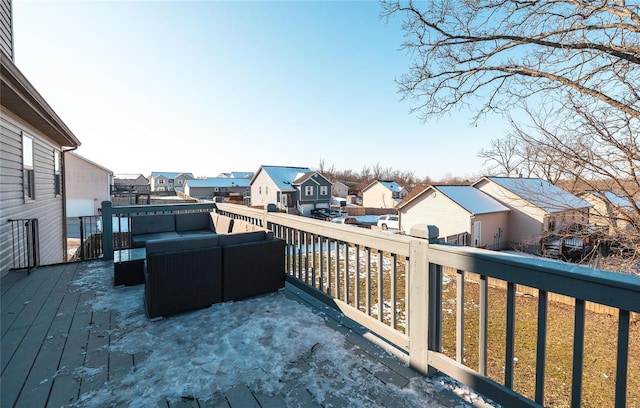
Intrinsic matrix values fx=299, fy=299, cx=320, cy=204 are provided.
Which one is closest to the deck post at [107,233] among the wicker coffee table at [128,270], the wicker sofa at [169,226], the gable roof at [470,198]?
the wicker sofa at [169,226]

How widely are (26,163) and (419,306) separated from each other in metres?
7.68

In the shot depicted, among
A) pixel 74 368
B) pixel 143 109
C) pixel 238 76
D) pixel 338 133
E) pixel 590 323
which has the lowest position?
pixel 590 323

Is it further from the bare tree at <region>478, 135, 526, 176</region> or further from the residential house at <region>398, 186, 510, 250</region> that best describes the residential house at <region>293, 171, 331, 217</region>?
the bare tree at <region>478, 135, 526, 176</region>

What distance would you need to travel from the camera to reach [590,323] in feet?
23.1

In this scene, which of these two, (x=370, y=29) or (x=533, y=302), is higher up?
(x=370, y=29)

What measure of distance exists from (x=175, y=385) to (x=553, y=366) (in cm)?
579

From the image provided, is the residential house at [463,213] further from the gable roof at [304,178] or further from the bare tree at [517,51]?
the gable roof at [304,178]

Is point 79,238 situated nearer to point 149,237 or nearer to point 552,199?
point 149,237

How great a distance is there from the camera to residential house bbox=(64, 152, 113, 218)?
20.8 meters

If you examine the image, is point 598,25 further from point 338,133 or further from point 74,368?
point 338,133

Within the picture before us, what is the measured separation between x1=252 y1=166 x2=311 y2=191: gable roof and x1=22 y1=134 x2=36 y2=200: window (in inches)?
825

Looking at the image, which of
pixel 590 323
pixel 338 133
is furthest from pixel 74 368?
pixel 338 133

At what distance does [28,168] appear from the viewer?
6.03m

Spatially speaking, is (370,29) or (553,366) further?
(370,29)
